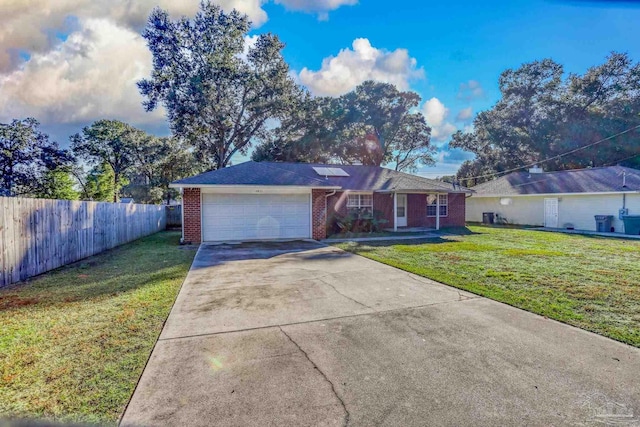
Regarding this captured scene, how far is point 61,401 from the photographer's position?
259 cm

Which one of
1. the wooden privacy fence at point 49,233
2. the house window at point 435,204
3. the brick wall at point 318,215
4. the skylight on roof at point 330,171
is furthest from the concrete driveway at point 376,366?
the house window at point 435,204

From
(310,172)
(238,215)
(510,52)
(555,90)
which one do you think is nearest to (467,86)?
(510,52)

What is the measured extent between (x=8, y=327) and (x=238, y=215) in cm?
919

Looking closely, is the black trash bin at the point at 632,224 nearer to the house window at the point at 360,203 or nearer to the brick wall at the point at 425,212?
the brick wall at the point at 425,212

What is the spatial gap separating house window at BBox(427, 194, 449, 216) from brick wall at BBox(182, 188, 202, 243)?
12.8 metres

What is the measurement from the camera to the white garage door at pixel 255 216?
42.2ft

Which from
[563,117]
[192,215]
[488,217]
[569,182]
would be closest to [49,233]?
[192,215]

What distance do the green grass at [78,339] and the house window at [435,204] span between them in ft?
50.1

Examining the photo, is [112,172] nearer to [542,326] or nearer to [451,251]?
[451,251]

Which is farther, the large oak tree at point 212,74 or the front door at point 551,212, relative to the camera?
the large oak tree at point 212,74

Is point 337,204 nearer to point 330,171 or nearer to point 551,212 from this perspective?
point 330,171

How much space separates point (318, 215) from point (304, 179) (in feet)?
5.50

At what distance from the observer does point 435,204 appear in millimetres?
19188

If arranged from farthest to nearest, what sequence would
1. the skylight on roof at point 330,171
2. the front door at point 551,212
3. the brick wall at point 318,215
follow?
the front door at point 551,212
the skylight on roof at point 330,171
the brick wall at point 318,215
